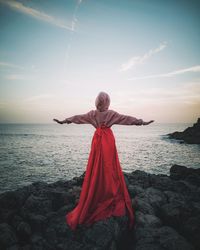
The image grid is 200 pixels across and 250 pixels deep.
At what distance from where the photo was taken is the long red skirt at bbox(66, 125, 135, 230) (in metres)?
4.33

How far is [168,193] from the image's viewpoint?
727 cm

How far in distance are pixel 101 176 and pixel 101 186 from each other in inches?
9.3

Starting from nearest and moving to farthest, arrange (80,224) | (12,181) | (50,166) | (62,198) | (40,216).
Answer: (80,224) → (40,216) → (62,198) → (12,181) → (50,166)

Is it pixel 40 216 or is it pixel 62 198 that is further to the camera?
pixel 62 198

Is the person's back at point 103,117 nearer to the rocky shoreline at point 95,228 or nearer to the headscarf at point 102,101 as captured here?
the headscarf at point 102,101

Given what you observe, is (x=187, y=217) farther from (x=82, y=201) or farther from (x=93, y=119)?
(x=93, y=119)

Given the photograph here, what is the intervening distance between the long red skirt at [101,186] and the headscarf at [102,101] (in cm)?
47

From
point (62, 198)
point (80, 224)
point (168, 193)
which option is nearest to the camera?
point (80, 224)

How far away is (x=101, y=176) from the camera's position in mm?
4406

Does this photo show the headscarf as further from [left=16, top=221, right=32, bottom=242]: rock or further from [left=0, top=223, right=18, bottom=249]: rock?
[left=0, top=223, right=18, bottom=249]: rock

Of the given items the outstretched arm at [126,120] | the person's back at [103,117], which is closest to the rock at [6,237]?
the person's back at [103,117]

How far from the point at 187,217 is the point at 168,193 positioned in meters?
2.20

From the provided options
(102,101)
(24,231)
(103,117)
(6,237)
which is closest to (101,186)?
(103,117)

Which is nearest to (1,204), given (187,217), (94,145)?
(94,145)
